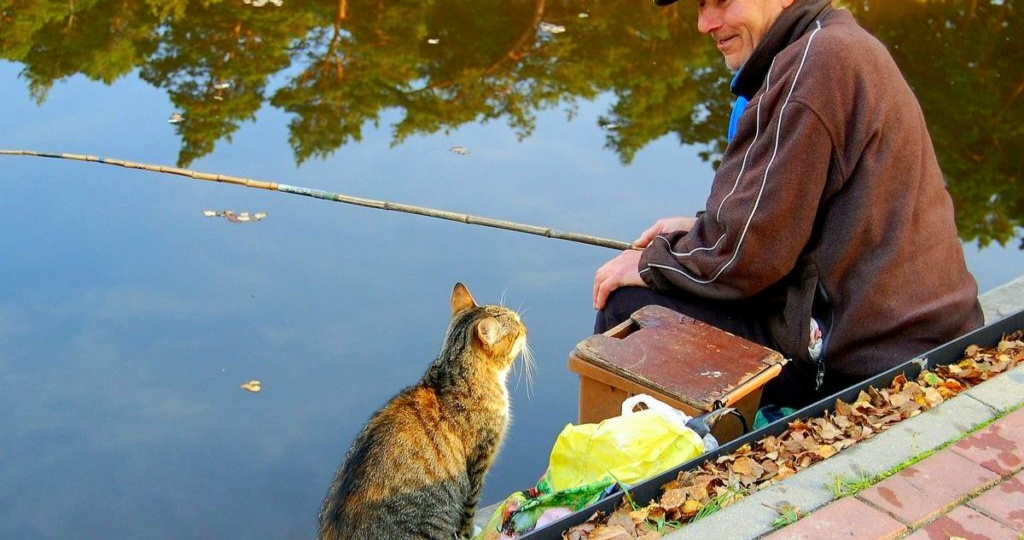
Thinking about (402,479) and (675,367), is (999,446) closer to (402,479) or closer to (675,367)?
(675,367)

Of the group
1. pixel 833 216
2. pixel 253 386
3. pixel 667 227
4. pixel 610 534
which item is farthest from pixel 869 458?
pixel 253 386

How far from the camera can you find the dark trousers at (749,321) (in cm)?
340

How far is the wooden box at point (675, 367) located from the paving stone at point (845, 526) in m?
0.62

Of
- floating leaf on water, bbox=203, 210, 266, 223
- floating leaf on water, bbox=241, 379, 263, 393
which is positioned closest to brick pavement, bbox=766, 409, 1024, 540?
floating leaf on water, bbox=241, 379, 263, 393

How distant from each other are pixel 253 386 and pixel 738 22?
2327 millimetres

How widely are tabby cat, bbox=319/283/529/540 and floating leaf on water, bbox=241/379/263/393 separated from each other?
0.98 m

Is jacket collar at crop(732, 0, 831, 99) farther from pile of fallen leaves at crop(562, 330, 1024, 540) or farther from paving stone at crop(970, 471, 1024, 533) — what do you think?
paving stone at crop(970, 471, 1024, 533)

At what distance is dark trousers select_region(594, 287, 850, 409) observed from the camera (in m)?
3.40

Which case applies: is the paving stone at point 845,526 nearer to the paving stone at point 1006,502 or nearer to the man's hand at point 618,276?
the paving stone at point 1006,502

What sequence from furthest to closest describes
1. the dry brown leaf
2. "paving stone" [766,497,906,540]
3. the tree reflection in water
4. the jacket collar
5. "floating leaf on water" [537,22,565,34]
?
"floating leaf on water" [537,22,565,34]
the tree reflection in water
the jacket collar
the dry brown leaf
"paving stone" [766,497,906,540]

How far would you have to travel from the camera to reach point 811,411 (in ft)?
9.17

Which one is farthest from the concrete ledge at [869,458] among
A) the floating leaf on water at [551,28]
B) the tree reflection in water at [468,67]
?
the floating leaf on water at [551,28]

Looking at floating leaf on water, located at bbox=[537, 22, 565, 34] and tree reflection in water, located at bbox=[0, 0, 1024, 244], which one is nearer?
tree reflection in water, located at bbox=[0, 0, 1024, 244]

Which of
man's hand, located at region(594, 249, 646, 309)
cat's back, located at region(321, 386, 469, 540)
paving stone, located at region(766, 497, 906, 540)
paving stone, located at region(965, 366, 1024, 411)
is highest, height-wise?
man's hand, located at region(594, 249, 646, 309)
